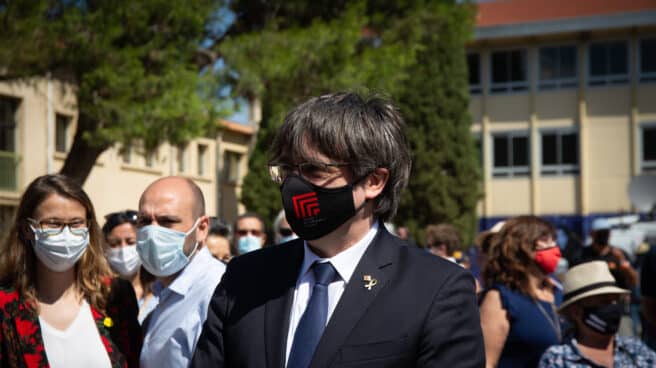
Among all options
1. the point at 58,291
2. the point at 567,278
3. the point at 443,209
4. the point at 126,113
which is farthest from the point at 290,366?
the point at 443,209

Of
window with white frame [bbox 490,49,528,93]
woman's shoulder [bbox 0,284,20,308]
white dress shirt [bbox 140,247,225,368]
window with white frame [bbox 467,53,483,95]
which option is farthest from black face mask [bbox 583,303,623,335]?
window with white frame [bbox 467,53,483,95]

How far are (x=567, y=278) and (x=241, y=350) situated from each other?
2540 mm

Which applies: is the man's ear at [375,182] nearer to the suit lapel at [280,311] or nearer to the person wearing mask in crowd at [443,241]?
the suit lapel at [280,311]

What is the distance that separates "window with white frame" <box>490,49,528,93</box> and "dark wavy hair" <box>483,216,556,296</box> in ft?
97.4

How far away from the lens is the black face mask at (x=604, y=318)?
4.26 meters

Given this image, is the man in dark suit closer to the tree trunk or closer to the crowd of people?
the crowd of people

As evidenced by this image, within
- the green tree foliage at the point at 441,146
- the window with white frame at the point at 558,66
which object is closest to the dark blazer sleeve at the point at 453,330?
the green tree foliage at the point at 441,146

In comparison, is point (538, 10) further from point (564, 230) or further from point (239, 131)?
point (564, 230)

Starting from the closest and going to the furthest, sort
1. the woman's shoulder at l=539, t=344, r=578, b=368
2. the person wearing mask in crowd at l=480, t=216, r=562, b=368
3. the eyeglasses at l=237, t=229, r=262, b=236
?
the woman's shoulder at l=539, t=344, r=578, b=368 → the person wearing mask in crowd at l=480, t=216, r=562, b=368 → the eyeglasses at l=237, t=229, r=262, b=236

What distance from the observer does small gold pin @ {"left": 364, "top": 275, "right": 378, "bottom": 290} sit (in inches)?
100

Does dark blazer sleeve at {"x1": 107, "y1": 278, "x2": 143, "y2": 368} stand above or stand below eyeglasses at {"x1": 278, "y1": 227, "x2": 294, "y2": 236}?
below

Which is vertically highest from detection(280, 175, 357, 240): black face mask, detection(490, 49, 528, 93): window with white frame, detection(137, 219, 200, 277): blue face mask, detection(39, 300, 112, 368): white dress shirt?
detection(490, 49, 528, 93): window with white frame

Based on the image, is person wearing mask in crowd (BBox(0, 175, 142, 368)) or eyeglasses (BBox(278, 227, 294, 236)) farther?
eyeglasses (BBox(278, 227, 294, 236))

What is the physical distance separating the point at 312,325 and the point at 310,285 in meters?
0.16
